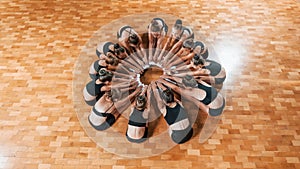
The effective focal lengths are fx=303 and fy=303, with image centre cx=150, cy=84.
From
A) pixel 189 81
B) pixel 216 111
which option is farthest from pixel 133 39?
pixel 216 111

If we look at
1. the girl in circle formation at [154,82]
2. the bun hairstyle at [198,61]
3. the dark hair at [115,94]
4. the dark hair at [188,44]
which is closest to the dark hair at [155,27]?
the girl in circle formation at [154,82]

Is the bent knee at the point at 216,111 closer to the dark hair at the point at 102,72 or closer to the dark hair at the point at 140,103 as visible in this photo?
the dark hair at the point at 140,103

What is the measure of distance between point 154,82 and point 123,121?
0.22 meters

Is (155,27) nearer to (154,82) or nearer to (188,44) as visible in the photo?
(188,44)

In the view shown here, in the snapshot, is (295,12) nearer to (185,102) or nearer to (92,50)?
(185,102)

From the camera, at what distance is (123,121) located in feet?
3.81

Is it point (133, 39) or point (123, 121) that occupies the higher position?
point (133, 39)

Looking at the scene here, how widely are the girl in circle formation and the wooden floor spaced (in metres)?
0.07

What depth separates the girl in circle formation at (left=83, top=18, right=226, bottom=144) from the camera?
42.7 inches

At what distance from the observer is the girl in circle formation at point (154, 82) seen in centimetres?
108

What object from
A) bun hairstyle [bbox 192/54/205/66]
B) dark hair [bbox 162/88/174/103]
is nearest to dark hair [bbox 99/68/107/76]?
dark hair [bbox 162/88/174/103]

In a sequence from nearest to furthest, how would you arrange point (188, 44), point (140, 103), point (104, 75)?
point (140, 103) < point (104, 75) < point (188, 44)

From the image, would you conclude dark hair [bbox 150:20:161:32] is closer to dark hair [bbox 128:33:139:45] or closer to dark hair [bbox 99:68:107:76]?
dark hair [bbox 128:33:139:45]

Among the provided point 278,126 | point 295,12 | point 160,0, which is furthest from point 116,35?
point 295,12
